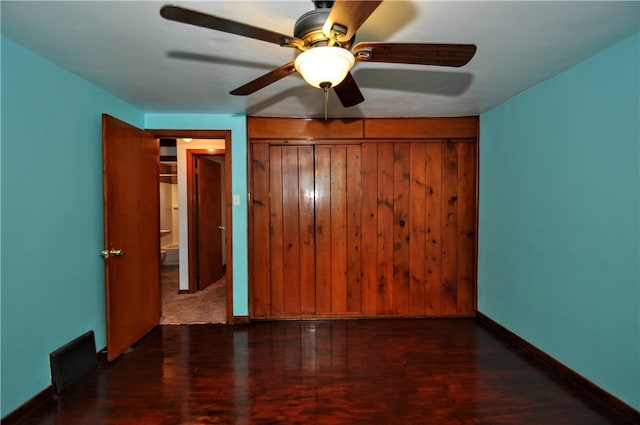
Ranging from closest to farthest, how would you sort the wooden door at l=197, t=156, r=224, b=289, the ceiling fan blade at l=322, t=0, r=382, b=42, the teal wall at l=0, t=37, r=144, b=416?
1. the ceiling fan blade at l=322, t=0, r=382, b=42
2. the teal wall at l=0, t=37, r=144, b=416
3. the wooden door at l=197, t=156, r=224, b=289

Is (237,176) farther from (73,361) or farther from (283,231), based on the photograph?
(73,361)

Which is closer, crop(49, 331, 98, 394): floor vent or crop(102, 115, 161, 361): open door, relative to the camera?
crop(49, 331, 98, 394): floor vent

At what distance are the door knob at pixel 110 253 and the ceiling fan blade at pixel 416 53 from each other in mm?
2203

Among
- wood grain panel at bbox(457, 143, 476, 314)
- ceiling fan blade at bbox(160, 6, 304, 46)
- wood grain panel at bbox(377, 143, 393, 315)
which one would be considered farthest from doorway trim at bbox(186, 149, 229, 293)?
ceiling fan blade at bbox(160, 6, 304, 46)

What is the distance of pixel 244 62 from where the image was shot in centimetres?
199

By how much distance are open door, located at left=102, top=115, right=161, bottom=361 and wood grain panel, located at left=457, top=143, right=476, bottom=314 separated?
3.08 m

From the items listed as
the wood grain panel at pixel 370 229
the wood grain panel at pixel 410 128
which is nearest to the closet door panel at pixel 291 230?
the wood grain panel at pixel 370 229

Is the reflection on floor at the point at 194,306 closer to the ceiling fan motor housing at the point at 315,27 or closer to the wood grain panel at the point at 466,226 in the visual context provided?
the wood grain panel at the point at 466,226

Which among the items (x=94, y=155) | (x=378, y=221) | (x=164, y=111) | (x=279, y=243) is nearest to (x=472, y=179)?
(x=378, y=221)

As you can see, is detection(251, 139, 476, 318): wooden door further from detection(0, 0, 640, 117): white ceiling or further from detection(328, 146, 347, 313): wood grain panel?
detection(0, 0, 640, 117): white ceiling

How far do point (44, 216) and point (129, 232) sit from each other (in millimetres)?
719

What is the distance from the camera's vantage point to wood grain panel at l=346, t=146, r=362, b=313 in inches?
129

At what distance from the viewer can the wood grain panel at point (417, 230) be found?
3299mm

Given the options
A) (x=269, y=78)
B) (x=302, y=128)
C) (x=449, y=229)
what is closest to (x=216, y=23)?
(x=269, y=78)
